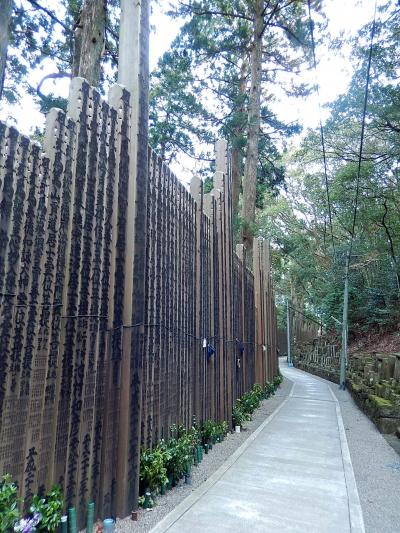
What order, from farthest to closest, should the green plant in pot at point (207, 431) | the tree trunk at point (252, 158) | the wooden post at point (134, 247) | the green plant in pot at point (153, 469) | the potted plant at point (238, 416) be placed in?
the tree trunk at point (252, 158)
the potted plant at point (238, 416)
the green plant in pot at point (207, 431)
the green plant in pot at point (153, 469)
the wooden post at point (134, 247)

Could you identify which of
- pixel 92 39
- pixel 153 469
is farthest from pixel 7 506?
pixel 92 39

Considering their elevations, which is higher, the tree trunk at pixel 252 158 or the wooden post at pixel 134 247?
the tree trunk at pixel 252 158

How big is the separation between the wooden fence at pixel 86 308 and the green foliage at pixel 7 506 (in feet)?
0.52

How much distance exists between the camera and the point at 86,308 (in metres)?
3.69

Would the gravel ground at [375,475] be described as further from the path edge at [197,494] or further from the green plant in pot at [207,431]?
the green plant in pot at [207,431]

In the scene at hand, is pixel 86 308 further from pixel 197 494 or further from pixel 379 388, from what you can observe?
pixel 379 388

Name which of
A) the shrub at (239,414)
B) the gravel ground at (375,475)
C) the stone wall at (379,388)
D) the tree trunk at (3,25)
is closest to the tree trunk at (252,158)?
the stone wall at (379,388)

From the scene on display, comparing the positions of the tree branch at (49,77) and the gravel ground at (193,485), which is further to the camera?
the tree branch at (49,77)

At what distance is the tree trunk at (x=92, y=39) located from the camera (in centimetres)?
749

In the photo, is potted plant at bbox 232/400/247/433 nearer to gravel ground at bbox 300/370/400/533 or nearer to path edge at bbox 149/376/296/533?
path edge at bbox 149/376/296/533

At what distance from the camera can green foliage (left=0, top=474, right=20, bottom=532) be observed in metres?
2.60

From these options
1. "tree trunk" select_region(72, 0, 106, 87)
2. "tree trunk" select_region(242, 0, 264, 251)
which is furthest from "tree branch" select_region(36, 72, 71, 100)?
"tree trunk" select_region(242, 0, 264, 251)

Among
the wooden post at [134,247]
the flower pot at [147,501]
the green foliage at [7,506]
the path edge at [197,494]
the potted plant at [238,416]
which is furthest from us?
the potted plant at [238,416]

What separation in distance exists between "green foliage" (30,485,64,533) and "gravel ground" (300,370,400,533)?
2.69 meters
